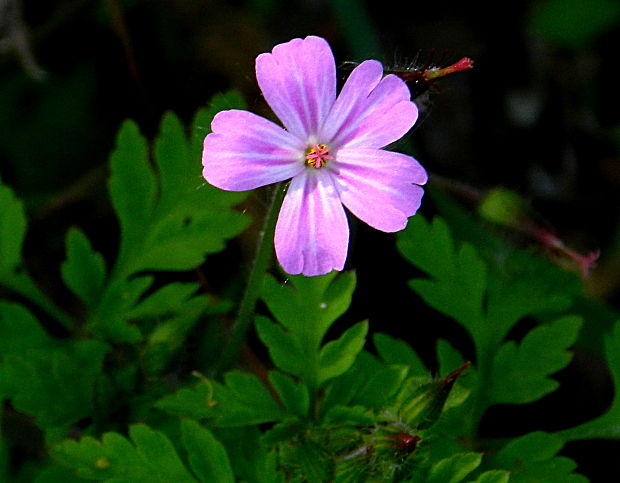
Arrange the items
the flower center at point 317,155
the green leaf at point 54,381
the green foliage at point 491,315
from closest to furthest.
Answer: the flower center at point 317,155, the green leaf at point 54,381, the green foliage at point 491,315

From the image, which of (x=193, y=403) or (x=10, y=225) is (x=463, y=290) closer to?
(x=193, y=403)

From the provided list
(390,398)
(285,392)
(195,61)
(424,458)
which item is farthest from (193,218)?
(195,61)

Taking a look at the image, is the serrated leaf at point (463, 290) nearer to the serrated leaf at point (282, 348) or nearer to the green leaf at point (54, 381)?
the serrated leaf at point (282, 348)

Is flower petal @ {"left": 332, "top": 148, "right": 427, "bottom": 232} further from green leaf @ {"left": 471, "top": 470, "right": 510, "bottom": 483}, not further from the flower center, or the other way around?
green leaf @ {"left": 471, "top": 470, "right": 510, "bottom": 483}

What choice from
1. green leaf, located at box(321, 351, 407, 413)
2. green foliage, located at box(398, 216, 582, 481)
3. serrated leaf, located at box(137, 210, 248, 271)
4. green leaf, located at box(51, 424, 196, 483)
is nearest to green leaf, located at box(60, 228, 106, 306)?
Answer: serrated leaf, located at box(137, 210, 248, 271)

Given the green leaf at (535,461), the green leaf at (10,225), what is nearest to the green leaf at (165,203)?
the green leaf at (10,225)

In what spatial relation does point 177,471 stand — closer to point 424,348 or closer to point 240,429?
point 240,429
